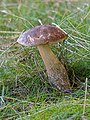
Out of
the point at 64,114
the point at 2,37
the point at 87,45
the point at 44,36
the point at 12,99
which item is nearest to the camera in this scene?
the point at 64,114

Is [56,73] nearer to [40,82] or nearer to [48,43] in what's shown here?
[40,82]

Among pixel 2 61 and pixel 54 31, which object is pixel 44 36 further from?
pixel 2 61

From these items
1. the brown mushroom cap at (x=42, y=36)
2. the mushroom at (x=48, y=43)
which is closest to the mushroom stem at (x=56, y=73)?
the mushroom at (x=48, y=43)

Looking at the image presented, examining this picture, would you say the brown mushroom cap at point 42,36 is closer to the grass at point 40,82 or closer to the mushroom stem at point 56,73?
the mushroom stem at point 56,73

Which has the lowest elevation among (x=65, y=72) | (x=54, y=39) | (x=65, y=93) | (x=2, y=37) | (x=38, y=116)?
(x=38, y=116)

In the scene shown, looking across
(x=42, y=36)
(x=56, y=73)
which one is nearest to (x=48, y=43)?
(x=42, y=36)

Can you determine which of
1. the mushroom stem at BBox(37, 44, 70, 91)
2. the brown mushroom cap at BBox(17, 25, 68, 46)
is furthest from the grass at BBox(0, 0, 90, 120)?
the brown mushroom cap at BBox(17, 25, 68, 46)

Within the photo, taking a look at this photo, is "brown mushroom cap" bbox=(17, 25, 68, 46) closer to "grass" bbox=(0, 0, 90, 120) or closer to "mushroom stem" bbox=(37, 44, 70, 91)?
"mushroom stem" bbox=(37, 44, 70, 91)

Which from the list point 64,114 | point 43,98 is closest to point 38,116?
point 64,114
